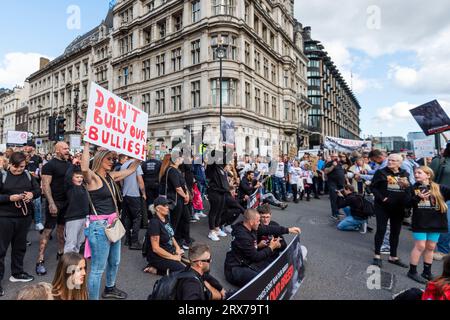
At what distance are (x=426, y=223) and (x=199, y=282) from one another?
3.72m

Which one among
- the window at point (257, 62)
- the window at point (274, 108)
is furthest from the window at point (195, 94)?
the window at point (274, 108)

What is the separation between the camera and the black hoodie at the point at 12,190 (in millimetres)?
3812

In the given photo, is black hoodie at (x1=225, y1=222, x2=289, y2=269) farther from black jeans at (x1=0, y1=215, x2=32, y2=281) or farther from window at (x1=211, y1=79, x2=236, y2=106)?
window at (x1=211, y1=79, x2=236, y2=106)

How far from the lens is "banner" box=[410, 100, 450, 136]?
264 inches

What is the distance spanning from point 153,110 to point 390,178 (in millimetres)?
31265

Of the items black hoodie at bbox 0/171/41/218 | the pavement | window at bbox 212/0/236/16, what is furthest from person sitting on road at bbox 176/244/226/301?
window at bbox 212/0/236/16

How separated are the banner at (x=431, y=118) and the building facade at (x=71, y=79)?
3771 centimetres

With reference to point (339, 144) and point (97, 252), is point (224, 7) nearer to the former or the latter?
point (339, 144)

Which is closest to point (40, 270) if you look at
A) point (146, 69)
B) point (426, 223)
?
point (426, 223)

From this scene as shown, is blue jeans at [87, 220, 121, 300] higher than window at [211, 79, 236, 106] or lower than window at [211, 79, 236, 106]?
lower

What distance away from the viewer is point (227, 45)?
88.6 ft

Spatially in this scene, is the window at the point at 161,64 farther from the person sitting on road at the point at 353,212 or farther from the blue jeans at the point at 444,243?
the blue jeans at the point at 444,243

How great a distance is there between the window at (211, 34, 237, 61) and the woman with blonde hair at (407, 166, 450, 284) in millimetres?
25042

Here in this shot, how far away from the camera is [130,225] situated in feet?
18.9
